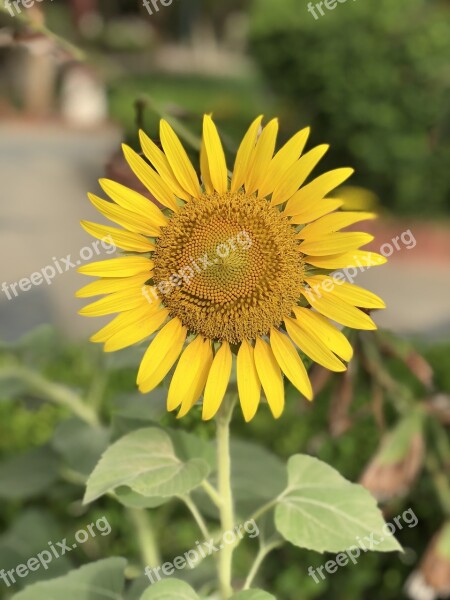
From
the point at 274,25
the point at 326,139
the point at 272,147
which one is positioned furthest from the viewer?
the point at 274,25

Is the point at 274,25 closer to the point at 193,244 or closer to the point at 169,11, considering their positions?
the point at 193,244

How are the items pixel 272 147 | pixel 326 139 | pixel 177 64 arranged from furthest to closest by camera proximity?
pixel 177 64, pixel 326 139, pixel 272 147

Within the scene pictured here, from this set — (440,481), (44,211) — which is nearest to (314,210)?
(440,481)

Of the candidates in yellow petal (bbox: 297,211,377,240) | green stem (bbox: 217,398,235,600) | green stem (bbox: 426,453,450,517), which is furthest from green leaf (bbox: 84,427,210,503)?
green stem (bbox: 426,453,450,517)

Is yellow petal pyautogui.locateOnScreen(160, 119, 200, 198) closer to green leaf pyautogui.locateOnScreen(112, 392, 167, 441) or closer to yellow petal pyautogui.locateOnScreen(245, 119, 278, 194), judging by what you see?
yellow petal pyautogui.locateOnScreen(245, 119, 278, 194)

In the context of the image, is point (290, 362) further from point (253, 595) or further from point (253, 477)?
point (253, 477)

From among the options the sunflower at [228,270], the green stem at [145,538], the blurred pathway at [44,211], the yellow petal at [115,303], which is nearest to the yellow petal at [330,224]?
the sunflower at [228,270]

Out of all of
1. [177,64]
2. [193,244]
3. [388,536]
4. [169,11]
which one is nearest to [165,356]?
[193,244]
